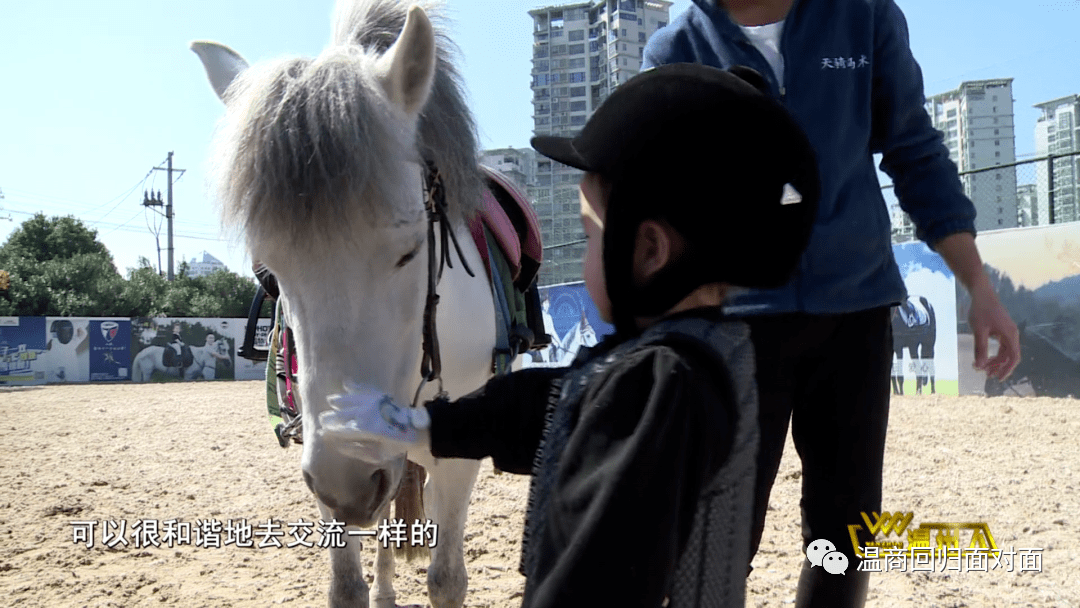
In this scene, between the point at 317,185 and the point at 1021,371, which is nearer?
the point at 317,185

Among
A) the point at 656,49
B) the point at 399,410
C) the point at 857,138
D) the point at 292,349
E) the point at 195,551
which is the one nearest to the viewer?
the point at 399,410

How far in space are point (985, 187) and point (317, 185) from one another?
10844 millimetres

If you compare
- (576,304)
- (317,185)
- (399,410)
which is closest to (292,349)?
(317,185)

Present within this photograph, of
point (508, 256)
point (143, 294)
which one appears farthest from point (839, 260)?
point (143, 294)

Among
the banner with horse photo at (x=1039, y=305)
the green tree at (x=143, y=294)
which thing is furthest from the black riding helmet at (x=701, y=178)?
the green tree at (x=143, y=294)

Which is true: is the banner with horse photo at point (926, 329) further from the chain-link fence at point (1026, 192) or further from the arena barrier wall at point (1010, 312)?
the chain-link fence at point (1026, 192)

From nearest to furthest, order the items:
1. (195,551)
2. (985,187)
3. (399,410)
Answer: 1. (399,410)
2. (195,551)
3. (985,187)

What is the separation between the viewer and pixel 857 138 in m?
1.63

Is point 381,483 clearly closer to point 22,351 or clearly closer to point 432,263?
point 432,263

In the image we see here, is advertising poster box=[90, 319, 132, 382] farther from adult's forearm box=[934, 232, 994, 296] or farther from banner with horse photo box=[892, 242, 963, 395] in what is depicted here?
adult's forearm box=[934, 232, 994, 296]

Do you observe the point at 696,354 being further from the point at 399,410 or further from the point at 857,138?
the point at 857,138

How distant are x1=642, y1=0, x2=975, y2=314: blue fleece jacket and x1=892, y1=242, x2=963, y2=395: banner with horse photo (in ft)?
28.5

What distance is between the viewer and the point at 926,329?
9703 mm

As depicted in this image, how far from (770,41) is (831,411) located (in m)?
0.92
